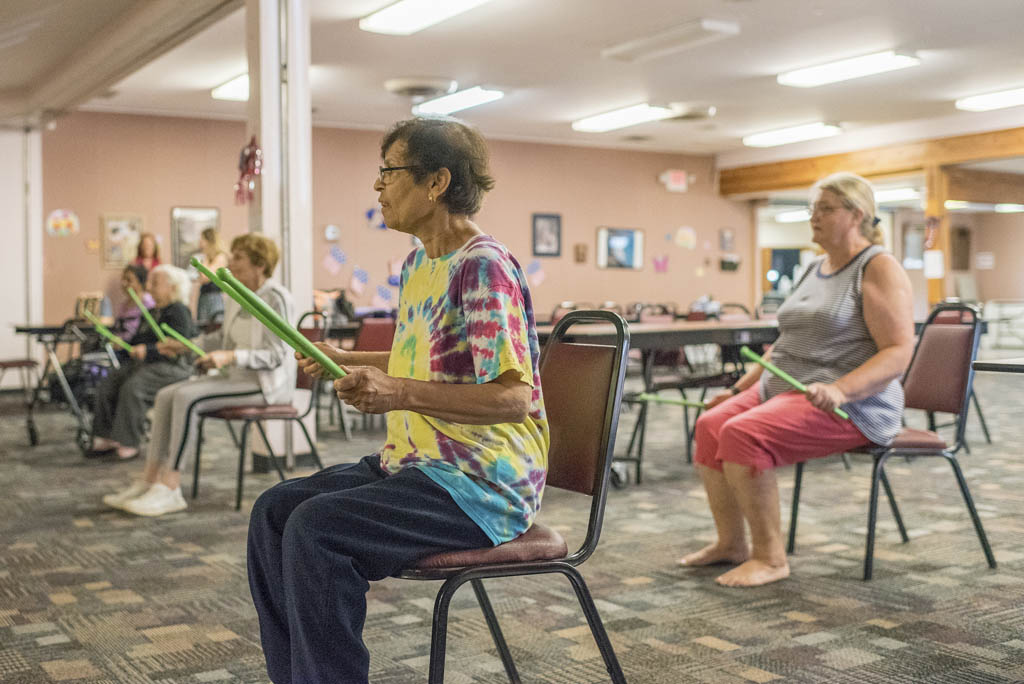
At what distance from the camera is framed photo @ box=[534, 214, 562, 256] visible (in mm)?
13102

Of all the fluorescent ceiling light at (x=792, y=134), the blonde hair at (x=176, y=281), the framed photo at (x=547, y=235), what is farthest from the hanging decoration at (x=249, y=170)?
the fluorescent ceiling light at (x=792, y=134)

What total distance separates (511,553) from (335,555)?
1.05 feet

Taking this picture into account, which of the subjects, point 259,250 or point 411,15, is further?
point 411,15

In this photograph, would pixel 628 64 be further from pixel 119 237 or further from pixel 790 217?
pixel 790 217

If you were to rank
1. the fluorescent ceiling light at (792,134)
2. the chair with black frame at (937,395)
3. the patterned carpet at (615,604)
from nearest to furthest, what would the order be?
the patterned carpet at (615,604), the chair with black frame at (937,395), the fluorescent ceiling light at (792,134)

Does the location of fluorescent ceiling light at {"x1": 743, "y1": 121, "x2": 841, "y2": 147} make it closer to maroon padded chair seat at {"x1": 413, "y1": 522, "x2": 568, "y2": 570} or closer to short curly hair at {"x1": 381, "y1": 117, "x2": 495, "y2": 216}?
short curly hair at {"x1": 381, "y1": 117, "x2": 495, "y2": 216}

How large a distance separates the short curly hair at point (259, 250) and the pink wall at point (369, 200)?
5.90 m

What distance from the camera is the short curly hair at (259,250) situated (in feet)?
14.4

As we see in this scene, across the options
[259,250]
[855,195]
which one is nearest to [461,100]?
[259,250]

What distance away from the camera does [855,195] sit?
129 inches

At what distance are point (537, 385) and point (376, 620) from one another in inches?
52.6

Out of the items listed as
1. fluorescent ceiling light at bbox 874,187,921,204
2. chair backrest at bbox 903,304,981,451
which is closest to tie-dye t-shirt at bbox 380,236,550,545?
chair backrest at bbox 903,304,981,451

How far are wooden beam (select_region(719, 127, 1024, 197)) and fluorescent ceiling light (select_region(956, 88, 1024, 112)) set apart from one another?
45cm

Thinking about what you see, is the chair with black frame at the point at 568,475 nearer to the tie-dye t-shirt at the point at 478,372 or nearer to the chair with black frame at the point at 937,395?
the tie-dye t-shirt at the point at 478,372
